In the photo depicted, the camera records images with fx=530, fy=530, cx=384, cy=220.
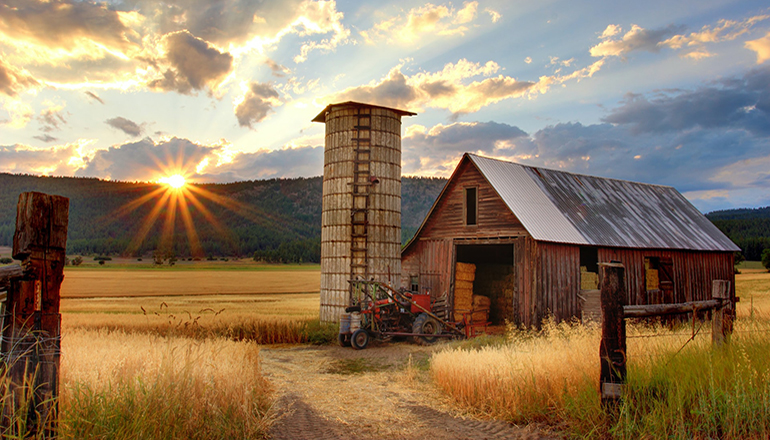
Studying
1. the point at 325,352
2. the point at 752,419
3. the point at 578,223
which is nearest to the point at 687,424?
the point at 752,419

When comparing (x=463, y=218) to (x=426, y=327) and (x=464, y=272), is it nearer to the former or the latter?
(x=464, y=272)

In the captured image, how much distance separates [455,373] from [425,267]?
13.3 meters

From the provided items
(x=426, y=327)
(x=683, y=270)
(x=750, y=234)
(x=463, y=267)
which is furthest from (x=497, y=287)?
(x=750, y=234)

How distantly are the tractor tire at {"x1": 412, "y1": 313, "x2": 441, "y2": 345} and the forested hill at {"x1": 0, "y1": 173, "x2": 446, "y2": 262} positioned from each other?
3421 inches

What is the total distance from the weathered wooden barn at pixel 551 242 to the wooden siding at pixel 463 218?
0.04m

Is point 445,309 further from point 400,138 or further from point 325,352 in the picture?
point 400,138

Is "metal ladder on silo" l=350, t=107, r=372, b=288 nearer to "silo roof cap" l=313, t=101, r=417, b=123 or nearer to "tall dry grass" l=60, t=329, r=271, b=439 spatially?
"silo roof cap" l=313, t=101, r=417, b=123

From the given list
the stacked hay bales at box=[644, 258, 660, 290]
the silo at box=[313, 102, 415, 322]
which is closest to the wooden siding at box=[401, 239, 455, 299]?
the silo at box=[313, 102, 415, 322]

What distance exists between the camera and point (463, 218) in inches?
856

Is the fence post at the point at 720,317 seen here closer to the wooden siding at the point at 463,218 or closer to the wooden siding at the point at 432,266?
the wooden siding at the point at 463,218

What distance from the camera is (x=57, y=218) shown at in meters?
5.44

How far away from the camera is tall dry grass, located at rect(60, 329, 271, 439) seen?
19.5ft

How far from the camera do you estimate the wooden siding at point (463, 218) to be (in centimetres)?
2022

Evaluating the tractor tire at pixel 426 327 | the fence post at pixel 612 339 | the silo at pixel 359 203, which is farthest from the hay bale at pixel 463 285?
the fence post at pixel 612 339
